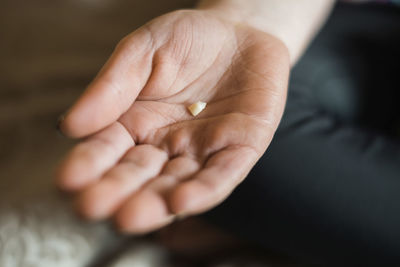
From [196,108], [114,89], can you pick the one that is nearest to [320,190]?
[196,108]

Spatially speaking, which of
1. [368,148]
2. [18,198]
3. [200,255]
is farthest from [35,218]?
[368,148]

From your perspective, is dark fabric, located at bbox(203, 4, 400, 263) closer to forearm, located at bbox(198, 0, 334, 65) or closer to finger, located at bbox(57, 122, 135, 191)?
forearm, located at bbox(198, 0, 334, 65)

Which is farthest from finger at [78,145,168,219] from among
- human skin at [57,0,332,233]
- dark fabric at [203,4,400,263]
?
dark fabric at [203,4,400,263]

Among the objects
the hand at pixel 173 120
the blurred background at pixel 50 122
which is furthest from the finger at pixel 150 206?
the blurred background at pixel 50 122

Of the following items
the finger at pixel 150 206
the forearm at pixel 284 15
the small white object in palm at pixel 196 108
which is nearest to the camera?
the finger at pixel 150 206

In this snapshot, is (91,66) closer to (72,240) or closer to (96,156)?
(72,240)

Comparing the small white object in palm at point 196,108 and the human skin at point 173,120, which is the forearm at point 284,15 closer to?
the human skin at point 173,120

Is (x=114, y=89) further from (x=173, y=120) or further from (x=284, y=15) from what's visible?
(x=284, y=15)
